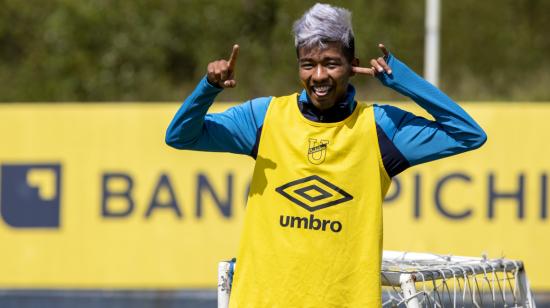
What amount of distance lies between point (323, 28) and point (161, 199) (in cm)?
560

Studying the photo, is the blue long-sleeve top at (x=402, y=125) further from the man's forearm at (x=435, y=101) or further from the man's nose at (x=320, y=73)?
the man's nose at (x=320, y=73)

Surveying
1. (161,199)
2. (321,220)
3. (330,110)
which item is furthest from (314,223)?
(161,199)

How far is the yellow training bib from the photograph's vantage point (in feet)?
12.1

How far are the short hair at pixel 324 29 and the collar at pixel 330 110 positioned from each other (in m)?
0.15

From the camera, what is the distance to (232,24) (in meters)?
17.0

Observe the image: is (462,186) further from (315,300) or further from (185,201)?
(315,300)

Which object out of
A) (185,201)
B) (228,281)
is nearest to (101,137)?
(185,201)

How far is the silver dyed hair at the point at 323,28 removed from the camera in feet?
12.0

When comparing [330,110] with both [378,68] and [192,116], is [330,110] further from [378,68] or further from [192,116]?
[192,116]

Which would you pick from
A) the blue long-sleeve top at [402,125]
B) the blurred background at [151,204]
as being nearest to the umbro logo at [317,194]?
the blue long-sleeve top at [402,125]

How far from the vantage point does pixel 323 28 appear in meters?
3.65

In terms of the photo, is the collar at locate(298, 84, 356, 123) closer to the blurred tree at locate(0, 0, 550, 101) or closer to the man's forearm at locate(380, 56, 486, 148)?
the man's forearm at locate(380, 56, 486, 148)

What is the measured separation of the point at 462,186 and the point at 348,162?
17.8 feet

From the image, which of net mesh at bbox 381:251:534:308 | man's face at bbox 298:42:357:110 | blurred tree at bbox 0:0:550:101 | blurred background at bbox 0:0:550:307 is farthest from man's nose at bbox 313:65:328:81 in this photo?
blurred tree at bbox 0:0:550:101
